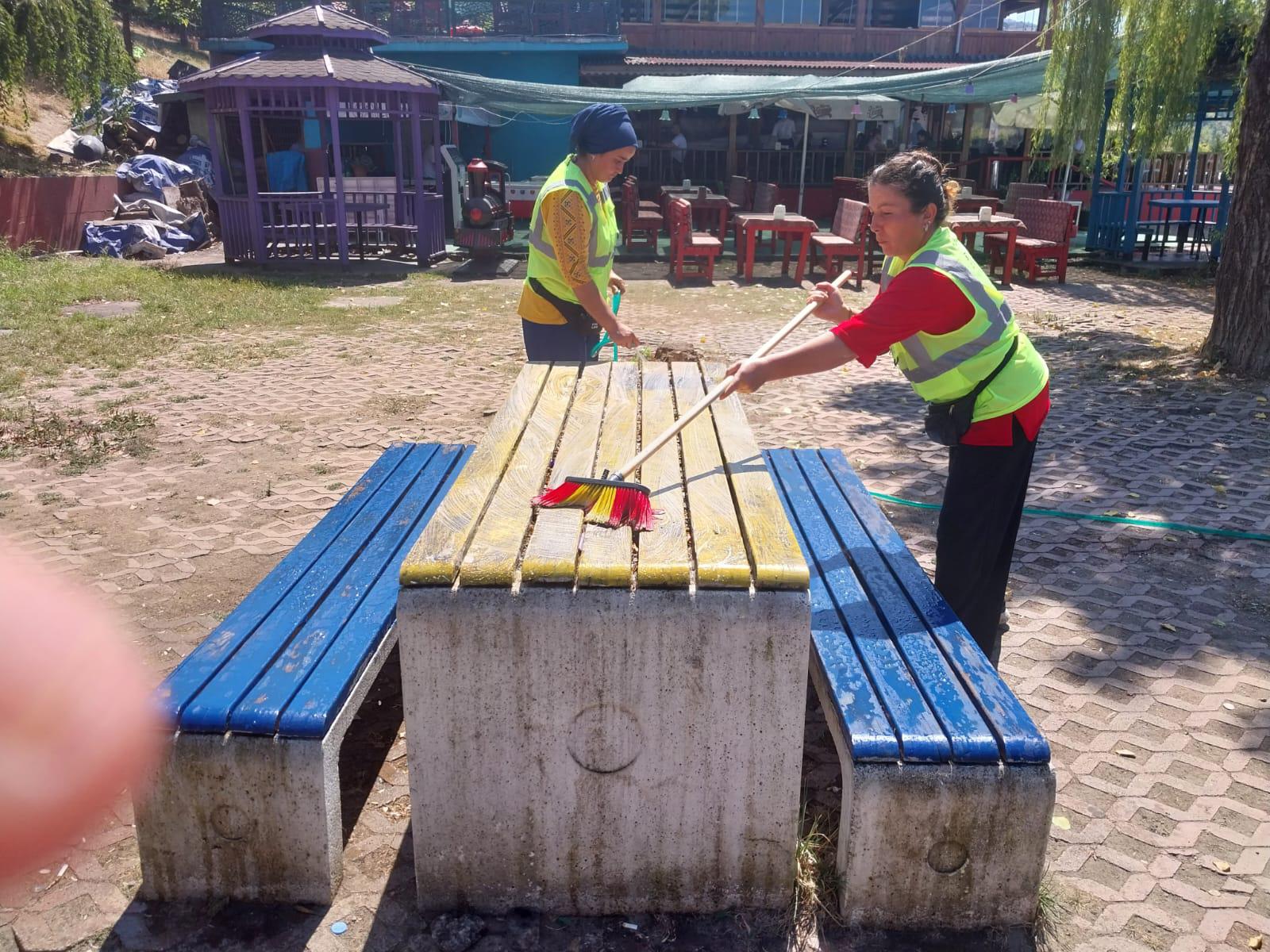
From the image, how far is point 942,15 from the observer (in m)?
24.4

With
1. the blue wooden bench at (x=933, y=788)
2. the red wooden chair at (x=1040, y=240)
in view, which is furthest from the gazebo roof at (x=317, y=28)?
the blue wooden bench at (x=933, y=788)

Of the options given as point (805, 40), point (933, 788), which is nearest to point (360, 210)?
point (805, 40)

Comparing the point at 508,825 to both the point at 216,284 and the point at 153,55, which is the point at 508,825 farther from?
the point at 153,55

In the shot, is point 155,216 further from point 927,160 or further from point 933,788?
point 933,788

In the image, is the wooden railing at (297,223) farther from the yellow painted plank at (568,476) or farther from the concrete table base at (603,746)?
the concrete table base at (603,746)

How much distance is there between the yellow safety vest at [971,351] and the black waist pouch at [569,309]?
179 cm

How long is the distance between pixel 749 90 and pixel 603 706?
1494 centimetres

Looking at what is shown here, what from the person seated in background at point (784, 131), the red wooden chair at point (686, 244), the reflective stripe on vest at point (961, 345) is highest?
the person seated in background at point (784, 131)

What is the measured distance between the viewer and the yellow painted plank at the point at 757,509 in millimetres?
2266

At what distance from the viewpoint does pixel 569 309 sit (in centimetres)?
457

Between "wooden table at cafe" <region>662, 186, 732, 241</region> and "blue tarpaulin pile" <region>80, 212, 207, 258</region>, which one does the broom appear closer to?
"wooden table at cafe" <region>662, 186, 732, 241</region>

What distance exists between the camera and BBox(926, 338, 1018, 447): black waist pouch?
3045 millimetres

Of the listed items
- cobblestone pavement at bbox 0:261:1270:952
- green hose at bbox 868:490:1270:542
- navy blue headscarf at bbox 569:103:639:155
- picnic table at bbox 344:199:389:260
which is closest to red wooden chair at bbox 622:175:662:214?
picnic table at bbox 344:199:389:260

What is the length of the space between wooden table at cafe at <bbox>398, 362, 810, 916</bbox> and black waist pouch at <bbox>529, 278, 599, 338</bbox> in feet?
6.69
